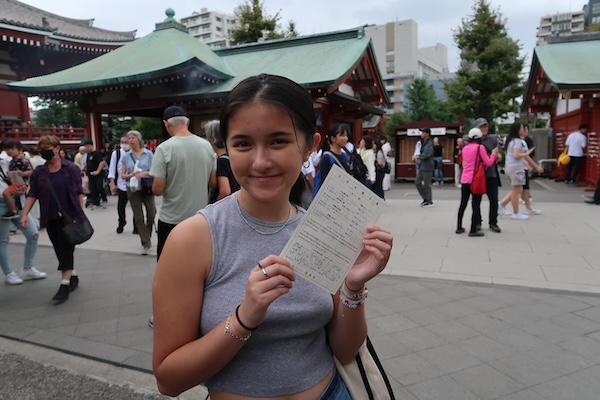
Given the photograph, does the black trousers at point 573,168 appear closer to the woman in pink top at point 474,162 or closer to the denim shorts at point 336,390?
the woman in pink top at point 474,162

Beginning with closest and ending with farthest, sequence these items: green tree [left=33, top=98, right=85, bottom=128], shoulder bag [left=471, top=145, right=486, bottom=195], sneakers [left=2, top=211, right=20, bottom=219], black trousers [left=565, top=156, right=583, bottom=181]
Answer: sneakers [left=2, top=211, right=20, bottom=219] < shoulder bag [left=471, top=145, right=486, bottom=195] < black trousers [left=565, top=156, right=583, bottom=181] < green tree [left=33, top=98, right=85, bottom=128]

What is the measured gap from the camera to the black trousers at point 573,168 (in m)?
12.3

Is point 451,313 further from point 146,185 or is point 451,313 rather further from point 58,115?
point 58,115

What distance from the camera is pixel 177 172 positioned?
3621 mm

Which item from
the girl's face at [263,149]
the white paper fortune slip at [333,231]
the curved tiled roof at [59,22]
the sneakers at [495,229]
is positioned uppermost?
the curved tiled roof at [59,22]

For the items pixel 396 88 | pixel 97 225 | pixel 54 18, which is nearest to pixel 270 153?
pixel 97 225

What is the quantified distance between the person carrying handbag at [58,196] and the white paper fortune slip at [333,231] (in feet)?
13.1

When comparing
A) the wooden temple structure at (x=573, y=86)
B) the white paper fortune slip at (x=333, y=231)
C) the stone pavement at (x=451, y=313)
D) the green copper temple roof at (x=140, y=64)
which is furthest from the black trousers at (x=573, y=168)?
the white paper fortune slip at (x=333, y=231)

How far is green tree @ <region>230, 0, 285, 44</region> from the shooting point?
66.4 ft

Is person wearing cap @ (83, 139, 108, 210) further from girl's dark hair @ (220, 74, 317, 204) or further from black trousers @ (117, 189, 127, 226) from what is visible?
girl's dark hair @ (220, 74, 317, 204)

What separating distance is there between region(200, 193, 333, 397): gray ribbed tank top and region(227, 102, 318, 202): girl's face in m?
0.13

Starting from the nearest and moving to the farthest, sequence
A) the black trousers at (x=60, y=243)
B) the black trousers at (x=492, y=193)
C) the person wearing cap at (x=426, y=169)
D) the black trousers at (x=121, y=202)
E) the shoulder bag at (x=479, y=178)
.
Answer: the black trousers at (x=60, y=243) < the shoulder bag at (x=479, y=178) < the black trousers at (x=492, y=193) < the black trousers at (x=121, y=202) < the person wearing cap at (x=426, y=169)

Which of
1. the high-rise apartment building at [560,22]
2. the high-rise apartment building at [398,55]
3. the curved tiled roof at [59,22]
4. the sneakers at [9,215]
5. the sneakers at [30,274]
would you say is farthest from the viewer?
the high-rise apartment building at [560,22]

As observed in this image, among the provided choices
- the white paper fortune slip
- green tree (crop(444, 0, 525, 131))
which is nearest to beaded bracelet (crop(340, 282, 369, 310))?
the white paper fortune slip
